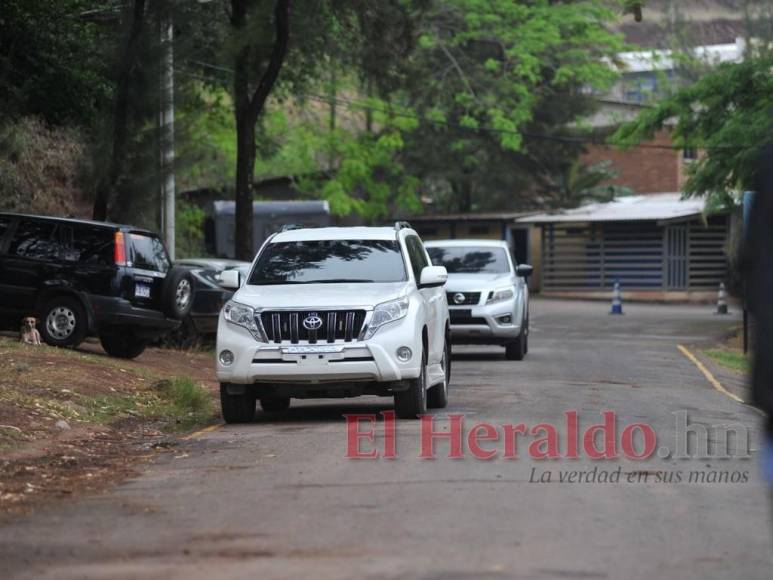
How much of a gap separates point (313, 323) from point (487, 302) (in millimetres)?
10167

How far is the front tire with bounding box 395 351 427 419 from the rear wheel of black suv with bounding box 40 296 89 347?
23.6 ft

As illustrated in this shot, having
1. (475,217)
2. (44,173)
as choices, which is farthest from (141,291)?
(475,217)

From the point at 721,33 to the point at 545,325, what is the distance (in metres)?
72.7

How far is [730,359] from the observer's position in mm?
25094

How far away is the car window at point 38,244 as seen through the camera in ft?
63.4

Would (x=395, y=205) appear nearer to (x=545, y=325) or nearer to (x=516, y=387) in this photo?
(x=545, y=325)

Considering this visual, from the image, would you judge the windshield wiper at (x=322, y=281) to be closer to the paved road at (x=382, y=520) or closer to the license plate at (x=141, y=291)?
the paved road at (x=382, y=520)

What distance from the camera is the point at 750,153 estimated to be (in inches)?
1197

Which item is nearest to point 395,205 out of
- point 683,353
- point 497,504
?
point 683,353

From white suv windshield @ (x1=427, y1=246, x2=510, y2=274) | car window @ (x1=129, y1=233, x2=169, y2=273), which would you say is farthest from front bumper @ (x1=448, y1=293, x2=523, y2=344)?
car window @ (x1=129, y1=233, x2=169, y2=273)

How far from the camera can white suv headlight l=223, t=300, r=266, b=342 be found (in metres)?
13.0

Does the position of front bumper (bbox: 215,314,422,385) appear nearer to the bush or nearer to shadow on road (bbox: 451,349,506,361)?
shadow on road (bbox: 451,349,506,361)

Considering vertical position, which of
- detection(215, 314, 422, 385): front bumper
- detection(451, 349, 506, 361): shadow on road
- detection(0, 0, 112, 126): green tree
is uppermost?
detection(0, 0, 112, 126): green tree

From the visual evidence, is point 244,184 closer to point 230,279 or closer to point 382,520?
point 230,279
